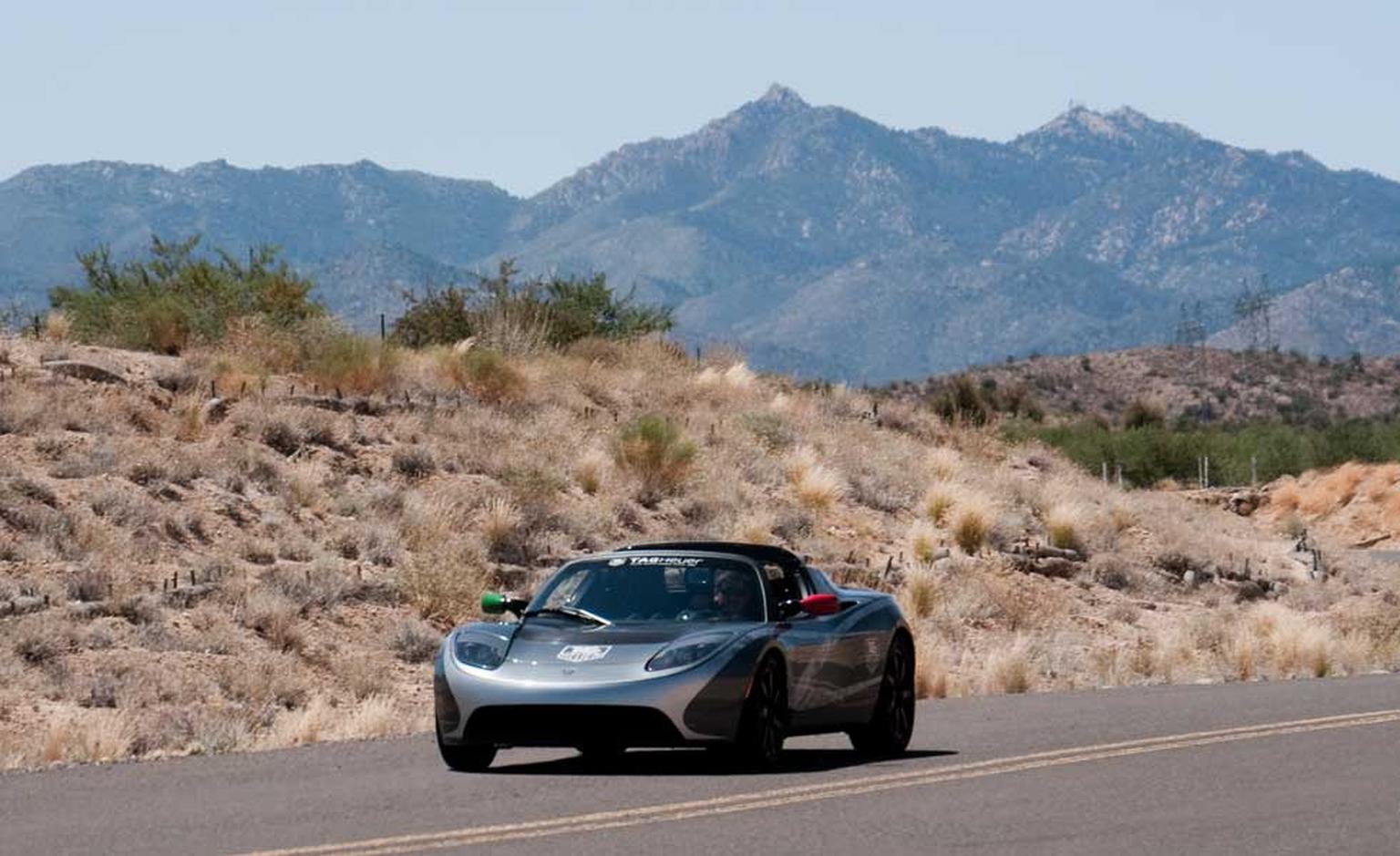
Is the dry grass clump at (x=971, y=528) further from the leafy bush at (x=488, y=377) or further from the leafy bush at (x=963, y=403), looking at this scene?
the leafy bush at (x=963, y=403)

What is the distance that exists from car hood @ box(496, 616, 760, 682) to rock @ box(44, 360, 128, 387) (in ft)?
64.1

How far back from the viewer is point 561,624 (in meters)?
14.6

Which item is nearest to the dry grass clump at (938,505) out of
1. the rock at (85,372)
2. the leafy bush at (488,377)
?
the leafy bush at (488,377)

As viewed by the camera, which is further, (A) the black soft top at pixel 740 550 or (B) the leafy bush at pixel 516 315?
(B) the leafy bush at pixel 516 315

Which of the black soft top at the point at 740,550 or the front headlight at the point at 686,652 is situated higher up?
the black soft top at the point at 740,550

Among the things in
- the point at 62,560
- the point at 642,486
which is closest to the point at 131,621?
the point at 62,560

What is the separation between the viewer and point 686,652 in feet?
45.8

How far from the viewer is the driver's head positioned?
14.7 metres

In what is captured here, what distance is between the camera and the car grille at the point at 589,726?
44.9 feet

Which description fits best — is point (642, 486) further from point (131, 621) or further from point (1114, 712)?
point (1114, 712)

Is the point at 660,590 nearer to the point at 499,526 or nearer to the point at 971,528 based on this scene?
the point at 499,526

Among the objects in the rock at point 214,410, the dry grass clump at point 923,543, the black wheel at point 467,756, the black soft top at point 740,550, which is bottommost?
the dry grass clump at point 923,543

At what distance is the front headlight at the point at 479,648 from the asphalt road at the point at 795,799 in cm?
65

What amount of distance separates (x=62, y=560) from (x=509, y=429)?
1058cm
